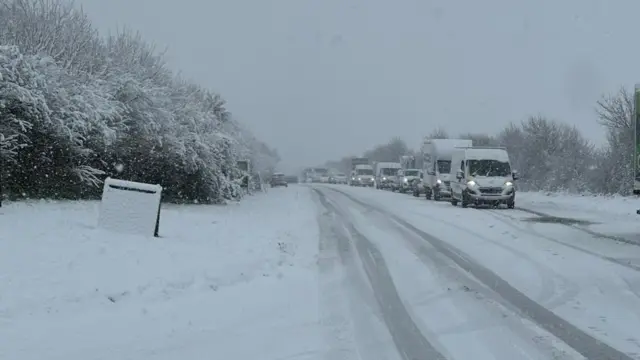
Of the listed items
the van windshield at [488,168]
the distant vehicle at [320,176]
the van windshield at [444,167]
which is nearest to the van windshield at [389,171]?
the van windshield at [444,167]

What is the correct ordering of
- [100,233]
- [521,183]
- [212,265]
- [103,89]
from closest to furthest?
[212,265] < [100,233] < [103,89] < [521,183]

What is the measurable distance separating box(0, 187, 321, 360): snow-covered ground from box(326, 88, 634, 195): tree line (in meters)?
23.8

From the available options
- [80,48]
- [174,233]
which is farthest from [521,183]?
[174,233]

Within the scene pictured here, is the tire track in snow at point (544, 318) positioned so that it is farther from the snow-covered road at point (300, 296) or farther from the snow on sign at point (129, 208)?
the snow on sign at point (129, 208)

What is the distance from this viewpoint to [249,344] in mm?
6426

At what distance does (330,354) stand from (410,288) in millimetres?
3687

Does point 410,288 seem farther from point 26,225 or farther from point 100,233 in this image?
point 26,225

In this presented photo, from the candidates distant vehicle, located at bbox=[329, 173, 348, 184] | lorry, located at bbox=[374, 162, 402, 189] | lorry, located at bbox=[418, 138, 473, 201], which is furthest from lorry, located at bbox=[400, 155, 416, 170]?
distant vehicle, located at bbox=[329, 173, 348, 184]

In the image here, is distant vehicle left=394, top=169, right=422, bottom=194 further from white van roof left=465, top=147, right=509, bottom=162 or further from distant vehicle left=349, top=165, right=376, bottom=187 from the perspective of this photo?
distant vehicle left=349, top=165, right=376, bottom=187

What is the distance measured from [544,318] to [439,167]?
28.6 m

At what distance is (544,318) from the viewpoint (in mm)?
7609

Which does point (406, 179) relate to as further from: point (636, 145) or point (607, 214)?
point (636, 145)

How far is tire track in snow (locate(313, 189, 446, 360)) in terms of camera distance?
623 centimetres

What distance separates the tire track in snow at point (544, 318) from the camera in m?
6.20
